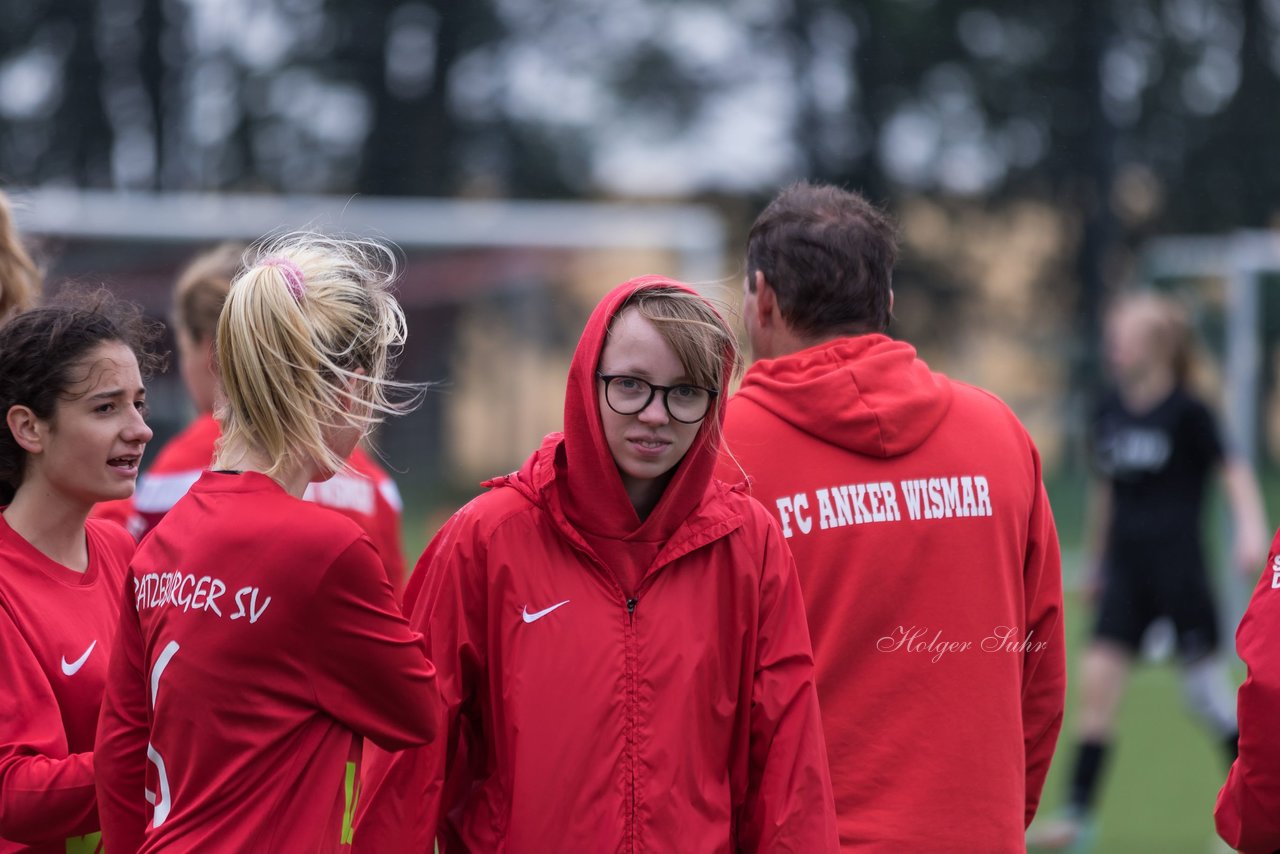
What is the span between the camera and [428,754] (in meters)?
2.51

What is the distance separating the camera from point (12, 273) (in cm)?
354

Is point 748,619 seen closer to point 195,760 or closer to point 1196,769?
point 195,760

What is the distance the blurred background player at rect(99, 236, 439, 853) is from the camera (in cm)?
232

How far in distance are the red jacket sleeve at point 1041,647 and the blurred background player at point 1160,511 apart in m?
3.46

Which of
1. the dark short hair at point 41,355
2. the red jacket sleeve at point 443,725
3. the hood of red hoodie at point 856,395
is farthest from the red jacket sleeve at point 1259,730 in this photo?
the dark short hair at point 41,355

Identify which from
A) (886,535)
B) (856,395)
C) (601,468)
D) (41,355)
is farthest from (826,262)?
(41,355)

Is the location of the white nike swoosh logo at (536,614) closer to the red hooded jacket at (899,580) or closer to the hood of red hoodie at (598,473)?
the hood of red hoodie at (598,473)

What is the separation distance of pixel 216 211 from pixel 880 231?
11051 millimetres

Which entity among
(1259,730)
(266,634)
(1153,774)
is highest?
(266,634)

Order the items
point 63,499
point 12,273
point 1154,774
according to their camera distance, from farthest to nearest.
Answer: point 1154,774 → point 12,273 → point 63,499

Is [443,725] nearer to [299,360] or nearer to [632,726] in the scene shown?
[632,726]

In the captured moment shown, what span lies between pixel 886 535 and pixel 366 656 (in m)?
0.99

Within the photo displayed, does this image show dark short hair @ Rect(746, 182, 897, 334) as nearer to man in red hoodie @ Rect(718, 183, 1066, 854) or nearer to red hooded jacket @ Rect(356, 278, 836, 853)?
man in red hoodie @ Rect(718, 183, 1066, 854)

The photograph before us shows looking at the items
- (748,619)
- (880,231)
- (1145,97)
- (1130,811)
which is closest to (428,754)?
(748,619)
